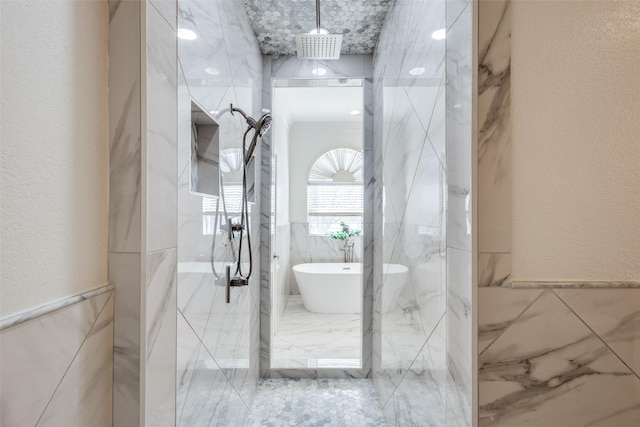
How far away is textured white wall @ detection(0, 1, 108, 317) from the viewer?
576 mm

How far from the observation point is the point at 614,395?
36.9 inches

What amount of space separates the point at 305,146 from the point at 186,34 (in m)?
4.26

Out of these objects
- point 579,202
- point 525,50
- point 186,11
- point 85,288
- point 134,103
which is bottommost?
point 85,288


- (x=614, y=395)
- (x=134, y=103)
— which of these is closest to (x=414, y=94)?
(x=134, y=103)

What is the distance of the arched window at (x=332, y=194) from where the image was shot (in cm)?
535

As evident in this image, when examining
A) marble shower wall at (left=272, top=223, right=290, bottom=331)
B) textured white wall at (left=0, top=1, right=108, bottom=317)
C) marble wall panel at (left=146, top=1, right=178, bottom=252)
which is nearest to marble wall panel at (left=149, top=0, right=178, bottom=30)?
marble wall panel at (left=146, top=1, right=178, bottom=252)

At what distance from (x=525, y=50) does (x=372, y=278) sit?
199 cm

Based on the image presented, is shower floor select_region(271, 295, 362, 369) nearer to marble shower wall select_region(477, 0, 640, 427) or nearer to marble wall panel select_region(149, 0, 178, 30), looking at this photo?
marble shower wall select_region(477, 0, 640, 427)

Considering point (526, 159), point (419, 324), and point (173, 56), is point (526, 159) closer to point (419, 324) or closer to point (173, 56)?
point (419, 324)

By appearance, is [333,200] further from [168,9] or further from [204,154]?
Answer: [168,9]

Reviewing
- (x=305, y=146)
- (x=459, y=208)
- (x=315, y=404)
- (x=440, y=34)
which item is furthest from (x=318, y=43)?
(x=305, y=146)

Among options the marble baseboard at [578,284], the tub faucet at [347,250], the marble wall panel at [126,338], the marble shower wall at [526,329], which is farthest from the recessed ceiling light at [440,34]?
the tub faucet at [347,250]

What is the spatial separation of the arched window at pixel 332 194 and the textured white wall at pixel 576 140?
173 inches

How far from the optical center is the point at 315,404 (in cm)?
223
